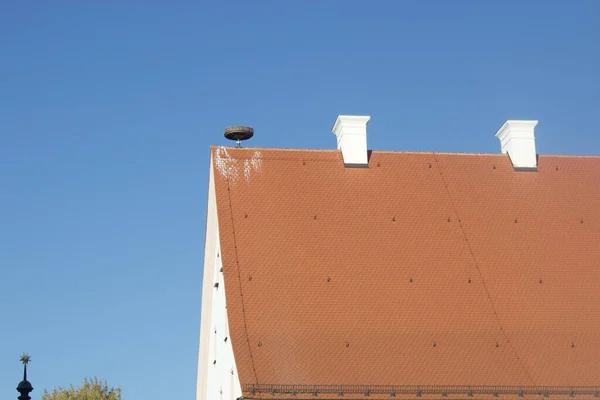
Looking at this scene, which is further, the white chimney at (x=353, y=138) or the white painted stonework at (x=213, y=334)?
the white chimney at (x=353, y=138)

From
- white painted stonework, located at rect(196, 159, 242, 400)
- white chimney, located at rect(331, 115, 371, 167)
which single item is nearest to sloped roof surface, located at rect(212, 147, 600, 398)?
white chimney, located at rect(331, 115, 371, 167)

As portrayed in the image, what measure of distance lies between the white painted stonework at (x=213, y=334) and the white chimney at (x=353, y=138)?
4.43 metres

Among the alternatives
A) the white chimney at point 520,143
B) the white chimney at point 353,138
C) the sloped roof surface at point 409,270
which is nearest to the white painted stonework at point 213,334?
the sloped roof surface at point 409,270

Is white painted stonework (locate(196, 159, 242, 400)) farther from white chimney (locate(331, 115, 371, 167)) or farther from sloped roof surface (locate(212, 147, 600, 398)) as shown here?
white chimney (locate(331, 115, 371, 167))

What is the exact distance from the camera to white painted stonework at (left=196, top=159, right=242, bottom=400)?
1240 inches

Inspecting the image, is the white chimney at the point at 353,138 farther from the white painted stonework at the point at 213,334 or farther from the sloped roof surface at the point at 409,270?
the white painted stonework at the point at 213,334

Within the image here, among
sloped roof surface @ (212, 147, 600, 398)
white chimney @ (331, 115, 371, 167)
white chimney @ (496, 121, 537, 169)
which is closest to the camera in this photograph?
sloped roof surface @ (212, 147, 600, 398)

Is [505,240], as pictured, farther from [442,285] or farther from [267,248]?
[267,248]

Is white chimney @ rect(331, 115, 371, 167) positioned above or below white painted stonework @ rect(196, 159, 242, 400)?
above

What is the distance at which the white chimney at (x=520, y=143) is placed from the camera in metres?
37.2

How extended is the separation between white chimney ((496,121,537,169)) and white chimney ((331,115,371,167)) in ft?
17.5

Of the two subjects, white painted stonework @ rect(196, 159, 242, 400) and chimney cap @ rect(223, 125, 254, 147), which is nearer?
white painted stonework @ rect(196, 159, 242, 400)

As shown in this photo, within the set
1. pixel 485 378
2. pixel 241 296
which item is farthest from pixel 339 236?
pixel 485 378

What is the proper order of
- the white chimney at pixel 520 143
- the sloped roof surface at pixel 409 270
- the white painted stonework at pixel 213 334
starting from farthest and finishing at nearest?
the white chimney at pixel 520 143
the white painted stonework at pixel 213 334
the sloped roof surface at pixel 409 270
